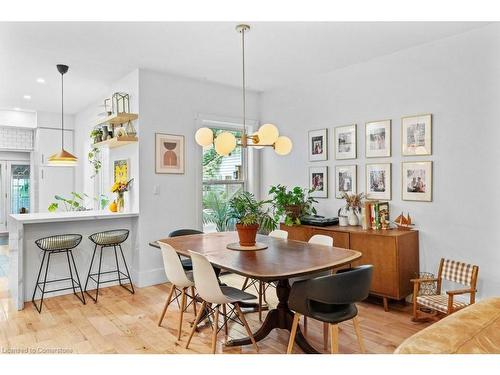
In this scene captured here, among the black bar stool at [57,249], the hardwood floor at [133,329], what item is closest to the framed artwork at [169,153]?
the black bar stool at [57,249]

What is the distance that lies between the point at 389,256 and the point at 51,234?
356 centimetres

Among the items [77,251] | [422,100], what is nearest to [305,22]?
[422,100]

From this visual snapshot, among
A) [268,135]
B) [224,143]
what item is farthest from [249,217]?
[268,135]

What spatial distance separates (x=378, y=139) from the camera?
13.3ft

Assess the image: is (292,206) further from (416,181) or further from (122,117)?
(122,117)

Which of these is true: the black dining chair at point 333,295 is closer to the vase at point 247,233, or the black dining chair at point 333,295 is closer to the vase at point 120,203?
the vase at point 247,233

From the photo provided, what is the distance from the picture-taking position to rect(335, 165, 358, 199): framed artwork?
4324 mm

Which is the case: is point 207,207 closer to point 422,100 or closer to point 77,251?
point 77,251

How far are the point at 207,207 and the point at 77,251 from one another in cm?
181

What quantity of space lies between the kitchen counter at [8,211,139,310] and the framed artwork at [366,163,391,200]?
2.77m

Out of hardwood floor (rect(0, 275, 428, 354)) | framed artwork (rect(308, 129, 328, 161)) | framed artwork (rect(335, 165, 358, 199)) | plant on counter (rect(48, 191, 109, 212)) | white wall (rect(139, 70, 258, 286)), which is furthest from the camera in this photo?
plant on counter (rect(48, 191, 109, 212))

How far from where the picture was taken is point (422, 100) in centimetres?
370

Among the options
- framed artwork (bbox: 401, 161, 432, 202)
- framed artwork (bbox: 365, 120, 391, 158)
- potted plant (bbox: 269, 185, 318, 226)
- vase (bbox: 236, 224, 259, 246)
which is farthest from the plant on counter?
framed artwork (bbox: 401, 161, 432, 202)

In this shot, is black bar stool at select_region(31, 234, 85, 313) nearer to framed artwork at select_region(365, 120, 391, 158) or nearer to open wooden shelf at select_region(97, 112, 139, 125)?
open wooden shelf at select_region(97, 112, 139, 125)
